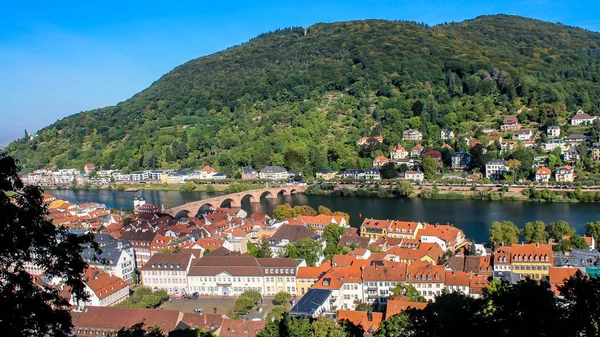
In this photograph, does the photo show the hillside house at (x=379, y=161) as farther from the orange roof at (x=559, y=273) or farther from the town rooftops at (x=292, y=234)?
the orange roof at (x=559, y=273)

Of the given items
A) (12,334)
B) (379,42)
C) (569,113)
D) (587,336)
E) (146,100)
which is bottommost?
(587,336)

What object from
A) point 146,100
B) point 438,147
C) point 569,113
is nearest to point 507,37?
point 569,113

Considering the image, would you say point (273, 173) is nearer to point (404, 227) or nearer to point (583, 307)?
point (404, 227)

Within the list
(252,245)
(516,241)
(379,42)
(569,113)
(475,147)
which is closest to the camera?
(516,241)

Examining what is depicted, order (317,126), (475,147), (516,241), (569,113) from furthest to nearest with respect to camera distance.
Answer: (317,126)
(569,113)
(475,147)
(516,241)

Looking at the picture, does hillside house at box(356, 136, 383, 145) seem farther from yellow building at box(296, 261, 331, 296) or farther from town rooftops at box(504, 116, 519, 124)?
yellow building at box(296, 261, 331, 296)

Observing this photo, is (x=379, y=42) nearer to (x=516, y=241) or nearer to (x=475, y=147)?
(x=475, y=147)

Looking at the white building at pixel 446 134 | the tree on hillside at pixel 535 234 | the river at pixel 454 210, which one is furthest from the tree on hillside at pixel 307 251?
the white building at pixel 446 134
